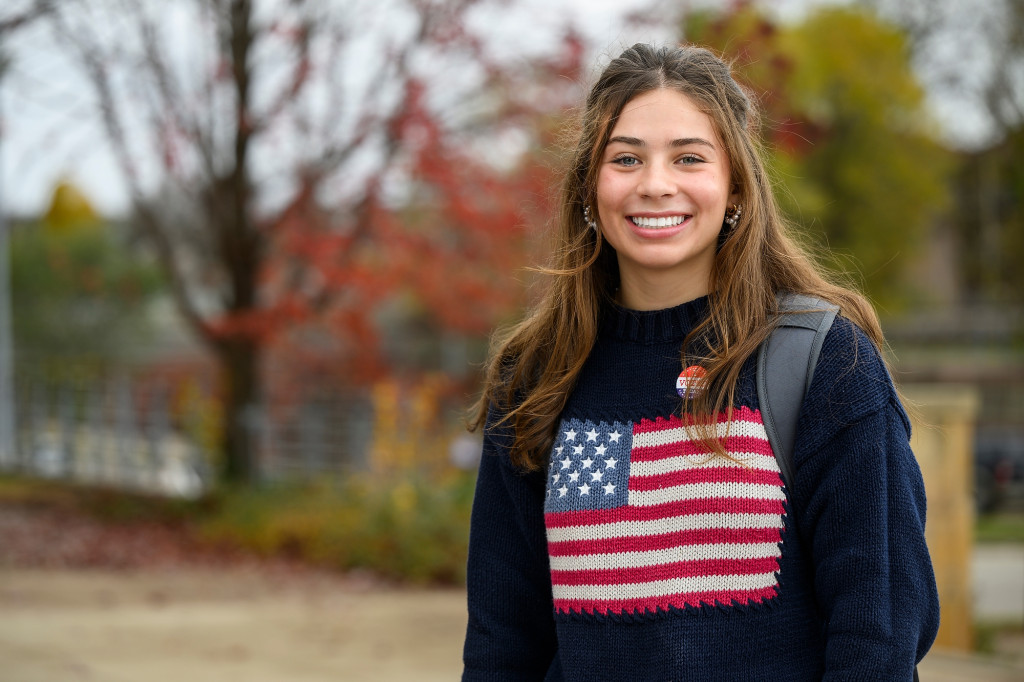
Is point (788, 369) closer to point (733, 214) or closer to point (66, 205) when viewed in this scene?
point (733, 214)

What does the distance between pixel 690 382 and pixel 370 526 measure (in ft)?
25.0

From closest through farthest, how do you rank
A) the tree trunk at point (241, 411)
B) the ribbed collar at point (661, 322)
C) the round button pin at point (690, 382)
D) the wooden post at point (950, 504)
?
the round button pin at point (690, 382) → the ribbed collar at point (661, 322) → the wooden post at point (950, 504) → the tree trunk at point (241, 411)

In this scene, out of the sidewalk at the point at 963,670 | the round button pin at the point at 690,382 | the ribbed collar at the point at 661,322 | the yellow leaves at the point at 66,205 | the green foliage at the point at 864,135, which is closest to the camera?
the round button pin at the point at 690,382

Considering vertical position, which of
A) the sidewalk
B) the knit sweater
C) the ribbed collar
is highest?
the ribbed collar

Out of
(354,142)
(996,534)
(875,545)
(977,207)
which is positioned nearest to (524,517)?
(875,545)

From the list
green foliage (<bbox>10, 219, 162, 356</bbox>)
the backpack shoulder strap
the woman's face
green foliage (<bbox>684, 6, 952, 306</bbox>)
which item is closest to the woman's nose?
the woman's face

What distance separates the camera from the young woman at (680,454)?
5.47 ft

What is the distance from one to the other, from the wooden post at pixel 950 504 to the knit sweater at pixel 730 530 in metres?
3.95

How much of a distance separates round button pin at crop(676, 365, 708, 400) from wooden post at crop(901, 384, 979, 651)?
156 inches

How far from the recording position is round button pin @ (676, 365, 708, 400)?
181 centimetres

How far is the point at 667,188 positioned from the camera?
1872mm

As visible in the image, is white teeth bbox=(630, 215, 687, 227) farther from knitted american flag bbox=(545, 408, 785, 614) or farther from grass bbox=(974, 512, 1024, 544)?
grass bbox=(974, 512, 1024, 544)

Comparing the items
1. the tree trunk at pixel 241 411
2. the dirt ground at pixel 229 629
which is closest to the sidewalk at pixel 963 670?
the dirt ground at pixel 229 629

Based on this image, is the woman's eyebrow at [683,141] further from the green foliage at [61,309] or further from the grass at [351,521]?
the green foliage at [61,309]
